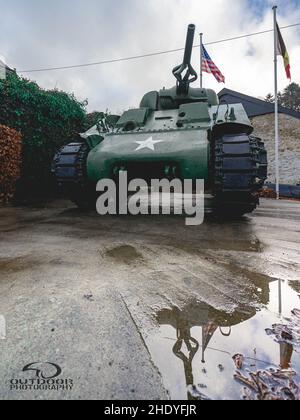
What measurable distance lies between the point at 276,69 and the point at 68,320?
11.6m

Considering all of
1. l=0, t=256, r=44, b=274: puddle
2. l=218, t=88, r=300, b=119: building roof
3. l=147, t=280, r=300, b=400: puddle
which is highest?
l=218, t=88, r=300, b=119: building roof

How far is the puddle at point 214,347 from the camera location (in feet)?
3.32

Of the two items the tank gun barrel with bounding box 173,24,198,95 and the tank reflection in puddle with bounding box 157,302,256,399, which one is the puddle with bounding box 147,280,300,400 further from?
the tank gun barrel with bounding box 173,24,198,95

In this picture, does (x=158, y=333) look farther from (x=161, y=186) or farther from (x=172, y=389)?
(x=161, y=186)

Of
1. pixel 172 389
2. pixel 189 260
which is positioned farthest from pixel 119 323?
pixel 189 260

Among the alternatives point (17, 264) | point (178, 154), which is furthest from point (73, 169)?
point (17, 264)

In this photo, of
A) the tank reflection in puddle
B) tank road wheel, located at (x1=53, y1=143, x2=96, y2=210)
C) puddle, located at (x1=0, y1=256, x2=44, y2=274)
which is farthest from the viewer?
tank road wheel, located at (x1=53, y1=143, x2=96, y2=210)

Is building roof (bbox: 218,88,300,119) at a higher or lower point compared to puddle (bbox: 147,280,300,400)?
higher

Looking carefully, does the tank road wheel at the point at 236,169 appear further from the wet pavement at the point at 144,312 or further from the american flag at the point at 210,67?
the american flag at the point at 210,67

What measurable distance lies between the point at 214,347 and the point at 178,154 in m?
3.50

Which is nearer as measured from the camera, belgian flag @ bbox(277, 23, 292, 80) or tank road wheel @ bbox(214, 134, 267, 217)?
tank road wheel @ bbox(214, 134, 267, 217)

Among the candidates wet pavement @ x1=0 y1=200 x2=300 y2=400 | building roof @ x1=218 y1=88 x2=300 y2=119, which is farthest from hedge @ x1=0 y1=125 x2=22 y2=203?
building roof @ x1=218 y1=88 x2=300 y2=119

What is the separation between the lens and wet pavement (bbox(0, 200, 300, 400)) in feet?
3.42
